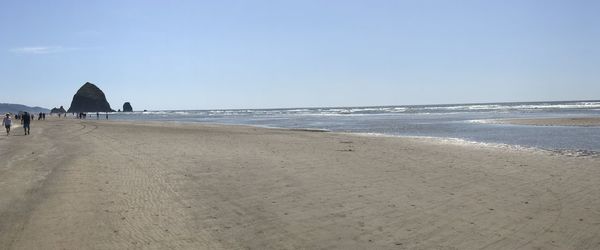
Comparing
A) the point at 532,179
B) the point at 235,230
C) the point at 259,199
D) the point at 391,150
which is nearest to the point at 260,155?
the point at 391,150

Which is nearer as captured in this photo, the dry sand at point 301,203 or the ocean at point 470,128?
the dry sand at point 301,203

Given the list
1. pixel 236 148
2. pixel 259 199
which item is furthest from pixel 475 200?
pixel 236 148

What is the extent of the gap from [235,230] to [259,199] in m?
2.37

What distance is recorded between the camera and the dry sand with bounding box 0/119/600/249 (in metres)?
7.40

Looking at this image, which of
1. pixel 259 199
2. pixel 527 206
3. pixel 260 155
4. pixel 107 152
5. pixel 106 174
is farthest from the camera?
pixel 107 152

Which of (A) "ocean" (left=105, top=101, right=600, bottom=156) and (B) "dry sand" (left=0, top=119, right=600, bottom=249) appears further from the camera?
(A) "ocean" (left=105, top=101, right=600, bottom=156)

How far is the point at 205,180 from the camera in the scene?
1263cm

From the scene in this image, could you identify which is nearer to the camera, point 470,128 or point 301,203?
point 301,203

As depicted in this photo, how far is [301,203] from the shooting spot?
32.2 feet

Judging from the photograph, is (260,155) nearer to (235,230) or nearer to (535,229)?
(235,230)

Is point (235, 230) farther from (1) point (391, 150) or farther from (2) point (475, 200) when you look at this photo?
(1) point (391, 150)

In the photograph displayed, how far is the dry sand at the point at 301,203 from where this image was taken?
24.3 ft

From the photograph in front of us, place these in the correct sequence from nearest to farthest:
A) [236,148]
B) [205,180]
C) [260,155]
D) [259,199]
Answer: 1. [259,199]
2. [205,180]
3. [260,155]
4. [236,148]

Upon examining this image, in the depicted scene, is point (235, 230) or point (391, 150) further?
point (391, 150)
